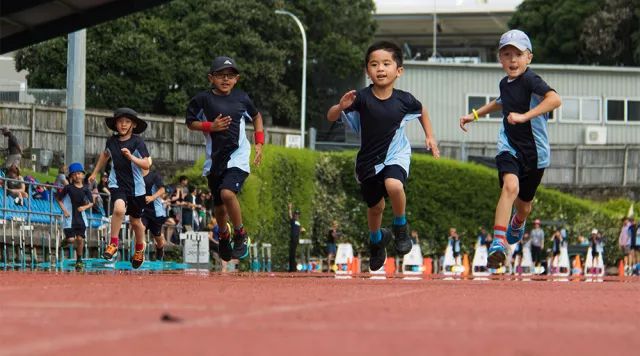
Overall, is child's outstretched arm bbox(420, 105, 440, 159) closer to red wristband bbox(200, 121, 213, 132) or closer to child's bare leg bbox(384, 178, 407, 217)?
child's bare leg bbox(384, 178, 407, 217)

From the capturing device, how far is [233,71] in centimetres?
1547

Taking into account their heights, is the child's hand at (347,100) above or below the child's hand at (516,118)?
above

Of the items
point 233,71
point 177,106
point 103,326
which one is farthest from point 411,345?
point 177,106

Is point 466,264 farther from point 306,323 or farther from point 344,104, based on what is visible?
point 306,323

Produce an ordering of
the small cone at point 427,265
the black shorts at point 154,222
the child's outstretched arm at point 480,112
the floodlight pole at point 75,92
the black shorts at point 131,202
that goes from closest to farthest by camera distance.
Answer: the child's outstretched arm at point 480,112
the black shorts at point 131,202
the black shorts at point 154,222
the floodlight pole at point 75,92
the small cone at point 427,265

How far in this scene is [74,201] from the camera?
22.6m

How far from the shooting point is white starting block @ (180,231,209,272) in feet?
93.9

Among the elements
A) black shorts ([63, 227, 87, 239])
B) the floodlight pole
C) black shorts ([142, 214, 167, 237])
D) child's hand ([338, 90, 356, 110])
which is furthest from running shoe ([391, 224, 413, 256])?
the floodlight pole

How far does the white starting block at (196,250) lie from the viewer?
93.9 ft

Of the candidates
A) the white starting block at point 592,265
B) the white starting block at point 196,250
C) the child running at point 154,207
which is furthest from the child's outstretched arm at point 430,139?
the white starting block at point 592,265

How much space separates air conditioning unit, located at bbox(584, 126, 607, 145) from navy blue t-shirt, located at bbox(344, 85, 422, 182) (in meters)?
56.2

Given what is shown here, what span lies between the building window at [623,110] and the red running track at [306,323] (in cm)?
6284

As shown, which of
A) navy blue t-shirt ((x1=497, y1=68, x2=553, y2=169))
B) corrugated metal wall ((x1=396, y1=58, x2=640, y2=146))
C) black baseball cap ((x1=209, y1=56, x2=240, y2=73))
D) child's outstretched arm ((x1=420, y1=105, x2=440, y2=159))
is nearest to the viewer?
navy blue t-shirt ((x1=497, y1=68, x2=553, y2=169))

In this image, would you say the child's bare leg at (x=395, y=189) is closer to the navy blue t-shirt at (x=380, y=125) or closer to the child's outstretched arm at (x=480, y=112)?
the navy blue t-shirt at (x=380, y=125)
